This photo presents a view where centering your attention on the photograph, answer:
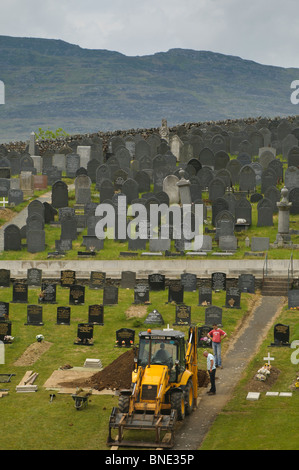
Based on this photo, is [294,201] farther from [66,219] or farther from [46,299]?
[46,299]

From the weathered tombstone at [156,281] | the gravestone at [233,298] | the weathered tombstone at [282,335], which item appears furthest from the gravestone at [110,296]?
the weathered tombstone at [282,335]

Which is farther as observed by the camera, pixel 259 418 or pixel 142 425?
pixel 259 418

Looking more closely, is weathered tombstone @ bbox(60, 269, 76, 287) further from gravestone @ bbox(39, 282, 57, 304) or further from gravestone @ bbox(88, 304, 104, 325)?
gravestone @ bbox(88, 304, 104, 325)

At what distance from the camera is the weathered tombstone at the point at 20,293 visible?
40.2m

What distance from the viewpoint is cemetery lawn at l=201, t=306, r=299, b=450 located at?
23.9 metres

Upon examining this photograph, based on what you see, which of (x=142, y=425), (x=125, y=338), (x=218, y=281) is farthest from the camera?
(x=218, y=281)

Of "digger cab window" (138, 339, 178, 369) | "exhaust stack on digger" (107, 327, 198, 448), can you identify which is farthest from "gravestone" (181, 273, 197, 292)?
"digger cab window" (138, 339, 178, 369)

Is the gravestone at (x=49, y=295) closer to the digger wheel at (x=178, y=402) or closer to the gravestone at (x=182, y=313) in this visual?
the gravestone at (x=182, y=313)

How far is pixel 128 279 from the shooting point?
42562 mm

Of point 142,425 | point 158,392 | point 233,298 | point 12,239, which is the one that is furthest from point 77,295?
point 142,425

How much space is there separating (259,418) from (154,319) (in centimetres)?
1122

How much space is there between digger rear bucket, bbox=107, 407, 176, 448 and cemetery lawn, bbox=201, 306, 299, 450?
93 cm

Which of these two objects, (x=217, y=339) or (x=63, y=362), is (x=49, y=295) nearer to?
(x=63, y=362)
